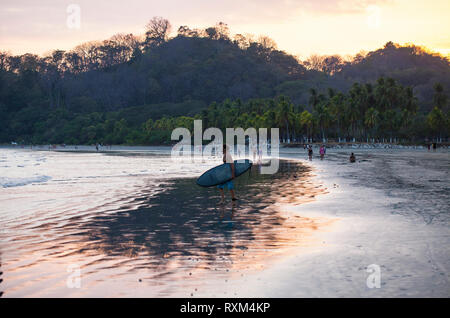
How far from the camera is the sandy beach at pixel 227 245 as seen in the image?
22.8 feet

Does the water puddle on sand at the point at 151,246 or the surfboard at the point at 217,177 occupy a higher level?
the surfboard at the point at 217,177

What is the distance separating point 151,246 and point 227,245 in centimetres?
156

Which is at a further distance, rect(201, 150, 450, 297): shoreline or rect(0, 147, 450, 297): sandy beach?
rect(0, 147, 450, 297): sandy beach

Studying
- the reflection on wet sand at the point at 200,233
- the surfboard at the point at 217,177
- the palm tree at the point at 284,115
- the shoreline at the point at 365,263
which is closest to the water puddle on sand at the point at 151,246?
the reflection on wet sand at the point at 200,233

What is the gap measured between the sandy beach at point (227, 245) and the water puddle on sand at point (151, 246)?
2cm

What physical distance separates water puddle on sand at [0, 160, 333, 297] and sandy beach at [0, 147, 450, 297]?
0.02 m

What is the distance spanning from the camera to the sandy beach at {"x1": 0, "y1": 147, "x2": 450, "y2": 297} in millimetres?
6949

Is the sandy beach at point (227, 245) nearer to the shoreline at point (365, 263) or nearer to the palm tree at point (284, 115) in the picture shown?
the shoreline at point (365, 263)

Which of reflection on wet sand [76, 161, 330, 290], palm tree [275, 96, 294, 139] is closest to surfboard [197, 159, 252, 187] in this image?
reflection on wet sand [76, 161, 330, 290]

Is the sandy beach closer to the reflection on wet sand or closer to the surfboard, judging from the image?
the reflection on wet sand

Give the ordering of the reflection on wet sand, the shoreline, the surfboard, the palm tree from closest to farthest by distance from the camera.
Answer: the shoreline → the reflection on wet sand → the surfboard → the palm tree

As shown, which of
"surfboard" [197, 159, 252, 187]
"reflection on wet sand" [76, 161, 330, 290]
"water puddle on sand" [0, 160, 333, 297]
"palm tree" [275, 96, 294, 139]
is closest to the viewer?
"water puddle on sand" [0, 160, 333, 297]

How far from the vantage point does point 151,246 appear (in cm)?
966
